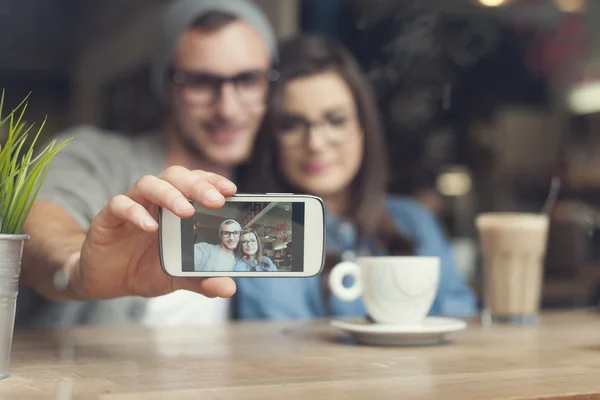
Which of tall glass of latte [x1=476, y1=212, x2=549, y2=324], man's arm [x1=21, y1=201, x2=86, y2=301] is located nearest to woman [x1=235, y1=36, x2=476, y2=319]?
tall glass of latte [x1=476, y1=212, x2=549, y2=324]

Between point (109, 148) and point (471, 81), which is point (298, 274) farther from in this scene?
point (471, 81)

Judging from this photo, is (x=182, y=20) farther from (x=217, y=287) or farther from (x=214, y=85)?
(x=217, y=287)

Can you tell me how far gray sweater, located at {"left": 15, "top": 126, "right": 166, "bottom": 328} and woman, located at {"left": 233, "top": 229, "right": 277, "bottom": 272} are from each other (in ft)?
2.40

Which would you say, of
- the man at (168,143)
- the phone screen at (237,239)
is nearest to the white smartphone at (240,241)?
the phone screen at (237,239)

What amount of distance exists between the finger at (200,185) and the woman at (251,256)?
0.16ft

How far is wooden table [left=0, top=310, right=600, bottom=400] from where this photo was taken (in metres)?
0.64

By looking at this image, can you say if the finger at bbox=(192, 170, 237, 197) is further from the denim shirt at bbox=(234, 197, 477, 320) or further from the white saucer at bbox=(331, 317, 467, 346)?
the denim shirt at bbox=(234, 197, 477, 320)

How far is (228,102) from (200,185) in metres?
1.04

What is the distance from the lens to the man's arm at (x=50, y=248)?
1.02 metres

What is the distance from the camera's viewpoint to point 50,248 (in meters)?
1.08

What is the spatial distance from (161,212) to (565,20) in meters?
1.75

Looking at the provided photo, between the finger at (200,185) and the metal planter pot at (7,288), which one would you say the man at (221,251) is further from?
the metal planter pot at (7,288)

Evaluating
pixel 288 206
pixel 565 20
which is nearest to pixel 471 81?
pixel 565 20

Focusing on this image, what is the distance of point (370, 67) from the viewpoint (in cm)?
190
